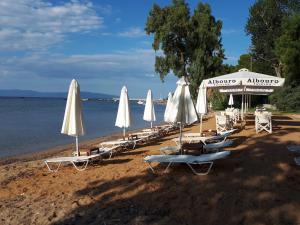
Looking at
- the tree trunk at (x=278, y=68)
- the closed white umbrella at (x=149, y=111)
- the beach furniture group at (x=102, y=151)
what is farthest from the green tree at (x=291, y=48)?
the closed white umbrella at (x=149, y=111)

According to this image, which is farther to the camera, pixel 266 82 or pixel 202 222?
pixel 266 82

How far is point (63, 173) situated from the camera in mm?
9594

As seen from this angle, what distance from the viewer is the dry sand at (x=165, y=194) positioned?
6.06 metres

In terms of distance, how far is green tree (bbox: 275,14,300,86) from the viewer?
35062 millimetres

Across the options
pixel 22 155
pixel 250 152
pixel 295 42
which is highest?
pixel 295 42

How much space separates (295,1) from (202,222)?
4324cm

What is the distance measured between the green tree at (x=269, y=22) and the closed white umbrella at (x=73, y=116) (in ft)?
119

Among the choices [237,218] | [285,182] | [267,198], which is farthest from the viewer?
[285,182]

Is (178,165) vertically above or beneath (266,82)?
beneath

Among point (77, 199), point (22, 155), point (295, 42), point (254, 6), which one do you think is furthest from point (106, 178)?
point (254, 6)

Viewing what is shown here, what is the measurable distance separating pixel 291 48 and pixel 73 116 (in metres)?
29.5

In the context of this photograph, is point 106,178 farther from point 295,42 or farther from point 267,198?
point 295,42

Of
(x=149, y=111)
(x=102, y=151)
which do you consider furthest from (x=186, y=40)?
(x=102, y=151)

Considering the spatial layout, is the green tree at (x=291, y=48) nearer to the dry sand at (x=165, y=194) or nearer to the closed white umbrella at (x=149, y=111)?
the closed white umbrella at (x=149, y=111)
